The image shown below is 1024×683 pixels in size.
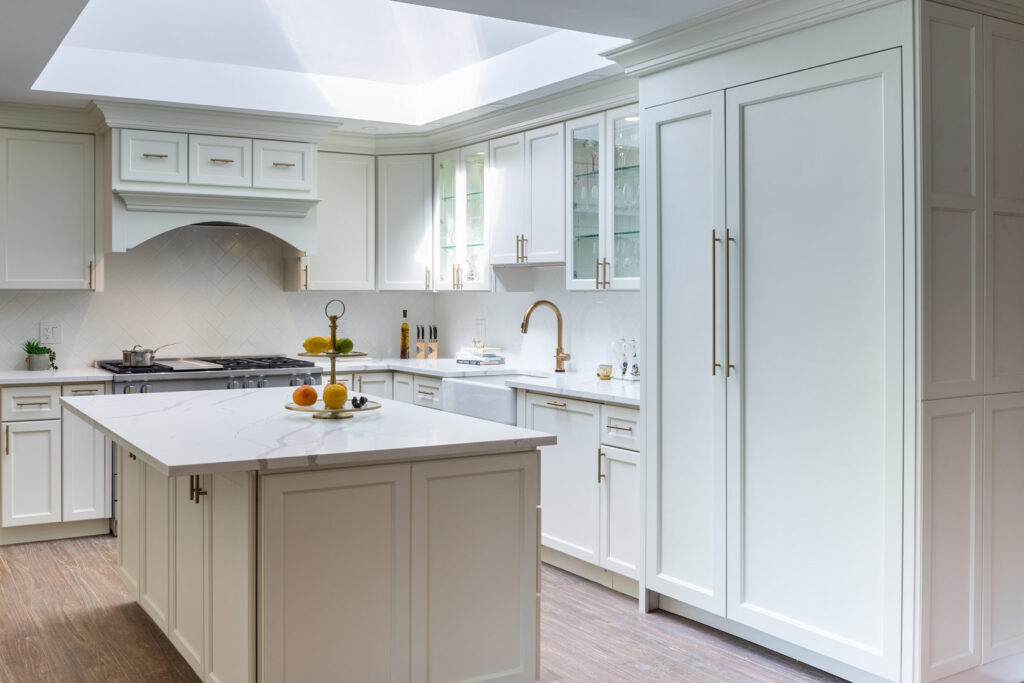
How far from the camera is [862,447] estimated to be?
297 centimetres

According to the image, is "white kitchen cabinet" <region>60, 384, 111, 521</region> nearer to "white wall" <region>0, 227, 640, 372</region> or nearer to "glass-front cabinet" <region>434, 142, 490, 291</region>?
"white wall" <region>0, 227, 640, 372</region>

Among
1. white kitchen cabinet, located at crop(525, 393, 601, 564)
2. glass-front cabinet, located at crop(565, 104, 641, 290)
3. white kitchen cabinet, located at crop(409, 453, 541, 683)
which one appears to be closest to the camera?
white kitchen cabinet, located at crop(409, 453, 541, 683)

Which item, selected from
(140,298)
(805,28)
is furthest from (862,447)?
(140,298)

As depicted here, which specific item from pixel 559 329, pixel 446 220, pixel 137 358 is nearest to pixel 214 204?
pixel 137 358

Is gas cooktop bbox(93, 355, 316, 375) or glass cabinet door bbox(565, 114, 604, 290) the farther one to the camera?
gas cooktop bbox(93, 355, 316, 375)

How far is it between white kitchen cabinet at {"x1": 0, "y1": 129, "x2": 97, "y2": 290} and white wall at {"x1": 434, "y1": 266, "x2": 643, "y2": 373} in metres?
Result: 2.35

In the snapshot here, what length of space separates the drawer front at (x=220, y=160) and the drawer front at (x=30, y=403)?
4.60 ft

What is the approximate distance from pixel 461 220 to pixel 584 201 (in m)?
1.30

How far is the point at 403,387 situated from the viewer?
575 cm

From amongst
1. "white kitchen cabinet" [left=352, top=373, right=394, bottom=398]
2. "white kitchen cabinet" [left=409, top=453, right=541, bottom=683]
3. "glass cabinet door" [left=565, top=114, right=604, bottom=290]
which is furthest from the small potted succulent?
"white kitchen cabinet" [left=409, top=453, right=541, bottom=683]

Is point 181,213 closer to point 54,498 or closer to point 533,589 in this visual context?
point 54,498

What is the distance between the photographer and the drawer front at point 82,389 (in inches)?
196

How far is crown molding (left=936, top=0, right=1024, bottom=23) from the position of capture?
285 centimetres

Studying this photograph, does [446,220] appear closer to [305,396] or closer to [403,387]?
[403,387]
